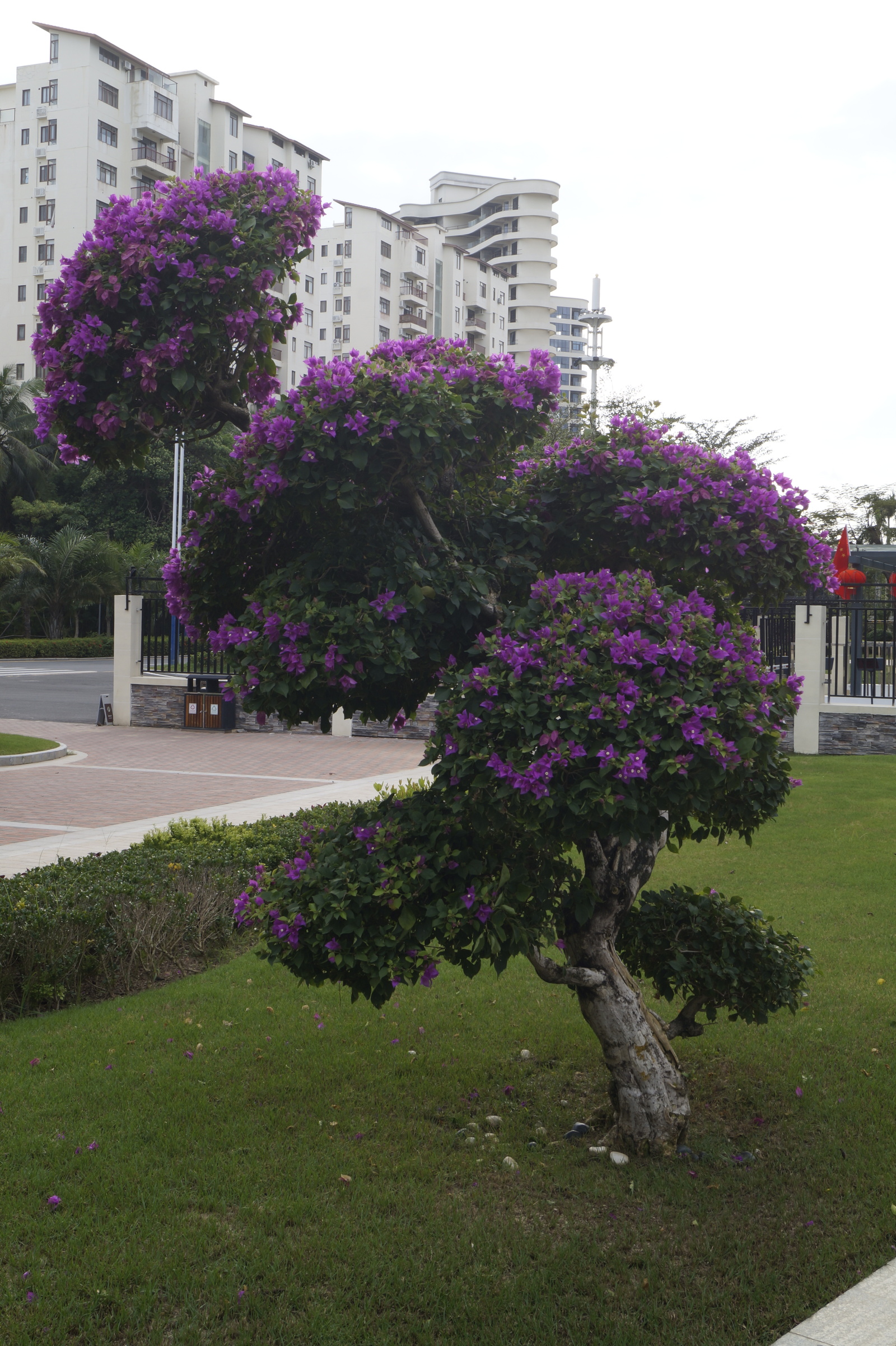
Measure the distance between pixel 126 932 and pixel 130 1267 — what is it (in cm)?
278

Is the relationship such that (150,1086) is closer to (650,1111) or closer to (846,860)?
(650,1111)

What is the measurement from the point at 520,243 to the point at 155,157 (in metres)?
43.3

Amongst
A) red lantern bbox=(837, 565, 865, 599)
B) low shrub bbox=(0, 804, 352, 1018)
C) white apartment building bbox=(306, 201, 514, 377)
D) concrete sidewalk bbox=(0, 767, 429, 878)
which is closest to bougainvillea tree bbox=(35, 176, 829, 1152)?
low shrub bbox=(0, 804, 352, 1018)

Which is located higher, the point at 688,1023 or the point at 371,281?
the point at 371,281

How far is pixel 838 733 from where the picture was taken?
15438mm

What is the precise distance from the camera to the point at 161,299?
12.4ft

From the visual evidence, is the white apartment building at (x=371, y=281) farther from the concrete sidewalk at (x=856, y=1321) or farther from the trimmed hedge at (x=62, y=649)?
the concrete sidewalk at (x=856, y=1321)

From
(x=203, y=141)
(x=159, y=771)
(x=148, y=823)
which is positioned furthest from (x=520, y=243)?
(x=148, y=823)

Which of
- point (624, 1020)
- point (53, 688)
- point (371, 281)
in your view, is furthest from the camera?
point (371, 281)

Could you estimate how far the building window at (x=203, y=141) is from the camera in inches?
2299

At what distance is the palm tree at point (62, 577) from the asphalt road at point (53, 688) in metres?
3.37

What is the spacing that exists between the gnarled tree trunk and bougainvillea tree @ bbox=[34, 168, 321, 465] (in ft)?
7.42

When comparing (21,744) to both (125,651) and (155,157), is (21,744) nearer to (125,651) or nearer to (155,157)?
(125,651)

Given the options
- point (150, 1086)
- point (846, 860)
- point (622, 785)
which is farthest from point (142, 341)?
point (846, 860)
